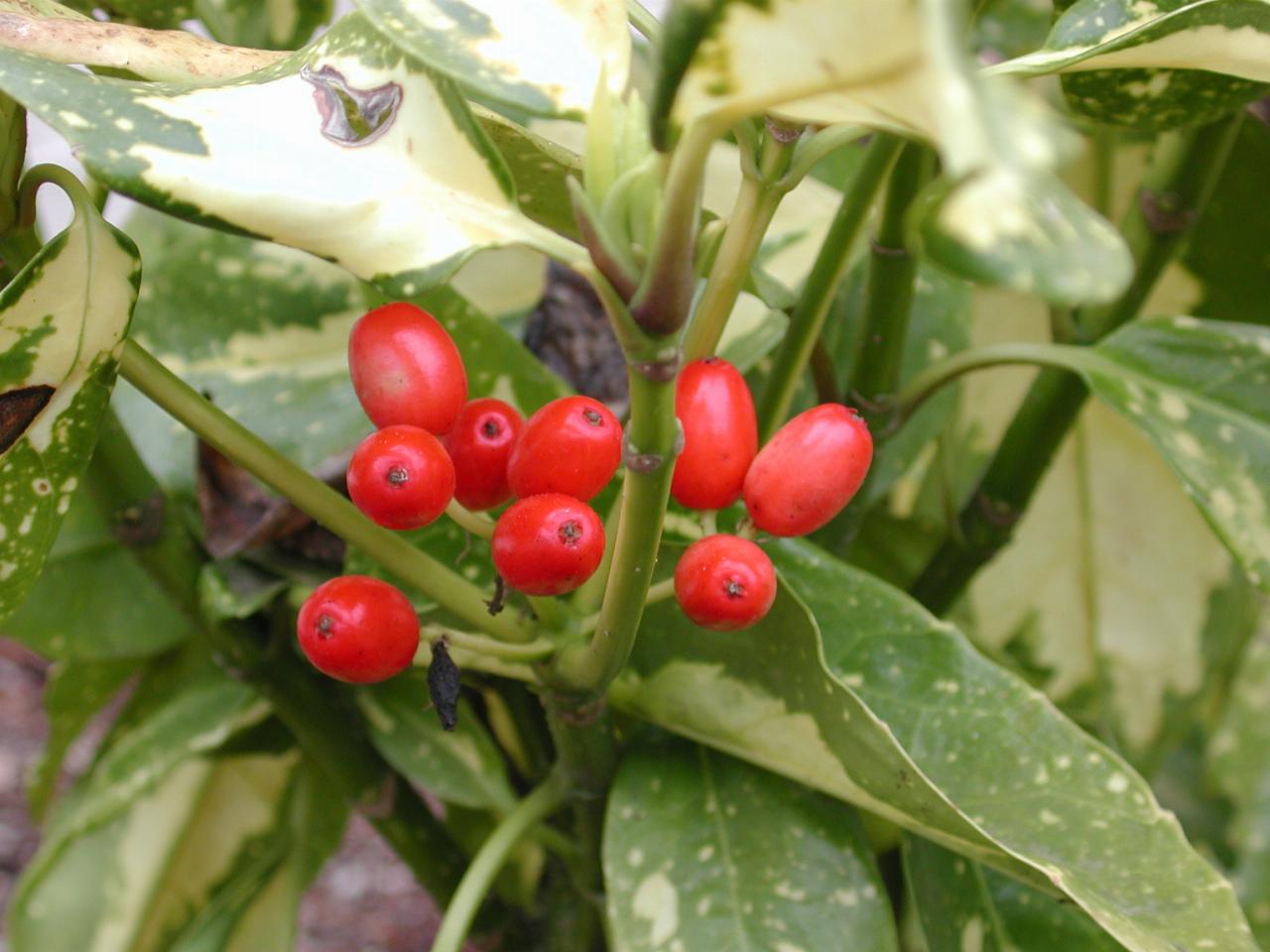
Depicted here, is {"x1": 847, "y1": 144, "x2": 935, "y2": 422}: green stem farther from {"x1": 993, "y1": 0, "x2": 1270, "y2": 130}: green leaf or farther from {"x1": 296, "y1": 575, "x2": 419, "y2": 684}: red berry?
{"x1": 296, "y1": 575, "x2": 419, "y2": 684}: red berry

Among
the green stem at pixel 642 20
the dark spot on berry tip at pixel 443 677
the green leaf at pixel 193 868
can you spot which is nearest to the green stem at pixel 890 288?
the green stem at pixel 642 20

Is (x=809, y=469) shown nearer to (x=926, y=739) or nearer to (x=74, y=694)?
(x=926, y=739)

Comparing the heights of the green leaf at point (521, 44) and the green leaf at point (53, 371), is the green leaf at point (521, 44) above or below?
above

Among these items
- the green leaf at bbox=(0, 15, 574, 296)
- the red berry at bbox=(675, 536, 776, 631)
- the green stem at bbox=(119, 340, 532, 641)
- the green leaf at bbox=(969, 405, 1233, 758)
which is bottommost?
the green leaf at bbox=(969, 405, 1233, 758)

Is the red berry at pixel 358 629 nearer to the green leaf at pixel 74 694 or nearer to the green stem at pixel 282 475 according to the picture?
the green stem at pixel 282 475

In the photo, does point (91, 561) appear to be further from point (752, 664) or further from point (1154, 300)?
point (1154, 300)

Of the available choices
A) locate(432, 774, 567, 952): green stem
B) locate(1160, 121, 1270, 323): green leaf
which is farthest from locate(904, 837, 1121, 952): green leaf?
locate(1160, 121, 1270, 323): green leaf

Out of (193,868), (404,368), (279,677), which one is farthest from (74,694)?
(404,368)
